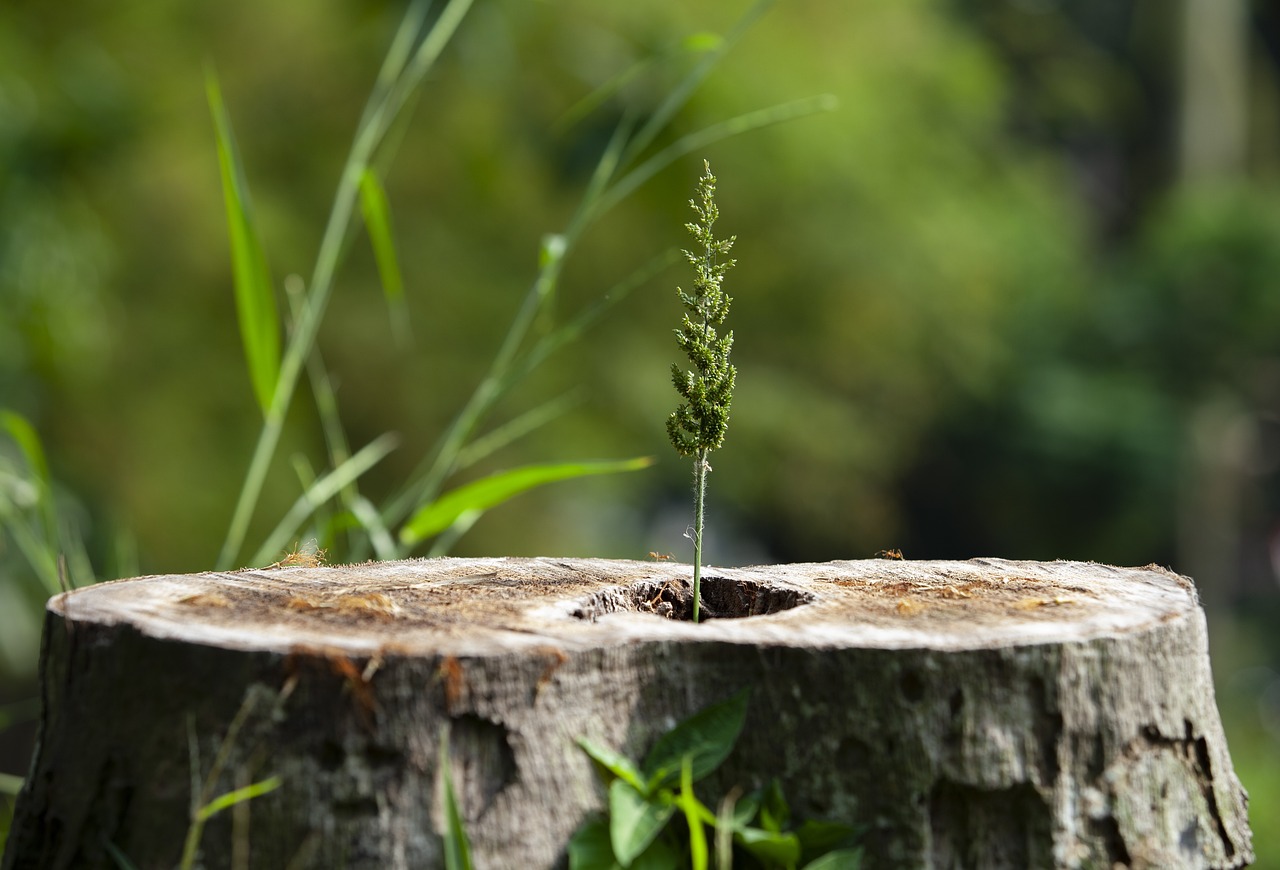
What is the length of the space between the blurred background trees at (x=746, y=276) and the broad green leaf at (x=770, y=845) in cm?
153

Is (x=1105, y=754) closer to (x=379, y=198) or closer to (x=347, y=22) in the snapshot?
(x=379, y=198)

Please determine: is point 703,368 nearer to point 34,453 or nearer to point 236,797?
point 236,797

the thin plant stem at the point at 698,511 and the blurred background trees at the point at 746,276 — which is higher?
the blurred background trees at the point at 746,276

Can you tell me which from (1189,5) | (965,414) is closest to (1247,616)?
(965,414)

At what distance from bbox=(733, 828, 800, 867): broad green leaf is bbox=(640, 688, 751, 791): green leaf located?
0.22ft

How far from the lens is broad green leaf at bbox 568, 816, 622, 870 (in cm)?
124

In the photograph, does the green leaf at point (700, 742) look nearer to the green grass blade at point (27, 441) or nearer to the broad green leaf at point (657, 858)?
the broad green leaf at point (657, 858)

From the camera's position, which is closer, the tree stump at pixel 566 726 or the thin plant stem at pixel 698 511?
the tree stump at pixel 566 726

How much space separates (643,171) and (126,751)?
1.18m

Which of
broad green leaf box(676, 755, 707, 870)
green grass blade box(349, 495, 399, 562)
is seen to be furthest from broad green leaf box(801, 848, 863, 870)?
green grass blade box(349, 495, 399, 562)

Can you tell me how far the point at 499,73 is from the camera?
6.02 meters

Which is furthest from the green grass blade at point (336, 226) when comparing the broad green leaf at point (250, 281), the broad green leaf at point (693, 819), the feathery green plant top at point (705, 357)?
the broad green leaf at point (693, 819)

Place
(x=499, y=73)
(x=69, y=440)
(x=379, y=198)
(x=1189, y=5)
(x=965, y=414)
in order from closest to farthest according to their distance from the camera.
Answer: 1. (x=379, y=198)
2. (x=499, y=73)
3. (x=69, y=440)
4. (x=1189, y=5)
5. (x=965, y=414)

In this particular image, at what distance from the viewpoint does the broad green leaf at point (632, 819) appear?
121 cm
